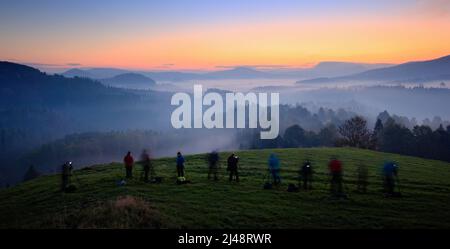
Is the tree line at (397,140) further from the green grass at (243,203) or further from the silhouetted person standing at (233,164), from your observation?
the silhouetted person standing at (233,164)

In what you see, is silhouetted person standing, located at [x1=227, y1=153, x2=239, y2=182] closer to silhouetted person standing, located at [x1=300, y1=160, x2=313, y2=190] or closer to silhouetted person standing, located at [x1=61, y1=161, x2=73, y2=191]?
silhouetted person standing, located at [x1=300, y1=160, x2=313, y2=190]

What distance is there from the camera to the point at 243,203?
89.9 ft

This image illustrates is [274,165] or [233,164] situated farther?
[233,164]

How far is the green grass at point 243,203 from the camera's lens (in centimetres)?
2348

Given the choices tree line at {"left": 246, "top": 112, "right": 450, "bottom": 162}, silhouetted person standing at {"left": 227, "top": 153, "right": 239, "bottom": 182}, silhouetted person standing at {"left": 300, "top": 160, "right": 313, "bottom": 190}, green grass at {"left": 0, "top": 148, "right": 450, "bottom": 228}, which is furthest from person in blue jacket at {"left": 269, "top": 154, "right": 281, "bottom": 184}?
tree line at {"left": 246, "top": 112, "right": 450, "bottom": 162}

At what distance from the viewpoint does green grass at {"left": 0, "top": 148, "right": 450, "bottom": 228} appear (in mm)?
23484

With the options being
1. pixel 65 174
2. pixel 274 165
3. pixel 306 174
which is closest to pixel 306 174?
pixel 306 174

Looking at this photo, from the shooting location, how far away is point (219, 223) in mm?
22953

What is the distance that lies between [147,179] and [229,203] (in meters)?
11.5

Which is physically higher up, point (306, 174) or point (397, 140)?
point (306, 174)

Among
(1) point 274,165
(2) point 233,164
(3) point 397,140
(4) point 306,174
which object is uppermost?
(1) point 274,165

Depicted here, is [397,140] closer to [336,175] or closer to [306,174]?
[306,174]
